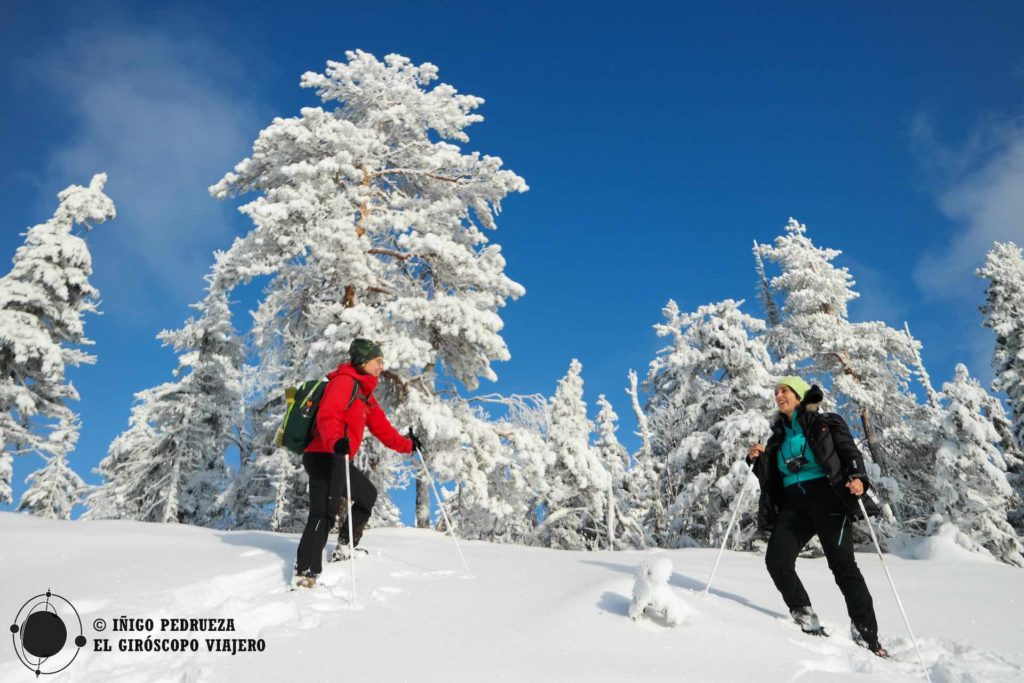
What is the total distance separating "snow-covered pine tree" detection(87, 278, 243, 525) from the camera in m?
20.8

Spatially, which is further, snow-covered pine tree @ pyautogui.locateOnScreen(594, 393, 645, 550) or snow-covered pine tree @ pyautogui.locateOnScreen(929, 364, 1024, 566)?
snow-covered pine tree @ pyautogui.locateOnScreen(594, 393, 645, 550)

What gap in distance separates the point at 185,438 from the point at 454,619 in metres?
19.8

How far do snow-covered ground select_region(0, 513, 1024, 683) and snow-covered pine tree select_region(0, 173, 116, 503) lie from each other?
14600mm

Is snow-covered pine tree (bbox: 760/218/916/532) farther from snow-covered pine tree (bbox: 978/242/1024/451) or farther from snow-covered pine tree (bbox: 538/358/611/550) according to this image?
snow-covered pine tree (bbox: 538/358/611/550)

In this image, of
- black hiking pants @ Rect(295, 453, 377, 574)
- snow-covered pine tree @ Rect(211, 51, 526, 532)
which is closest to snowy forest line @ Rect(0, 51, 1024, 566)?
snow-covered pine tree @ Rect(211, 51, 526, 532)

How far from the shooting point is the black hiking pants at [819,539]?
4688mm

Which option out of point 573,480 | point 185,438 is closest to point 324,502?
point 573,480

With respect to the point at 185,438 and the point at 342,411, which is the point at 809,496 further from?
the point at 185,438

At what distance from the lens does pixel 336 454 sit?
5.53m

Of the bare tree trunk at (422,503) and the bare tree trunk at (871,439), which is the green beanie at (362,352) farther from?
the bare tree trunk at (871,439)

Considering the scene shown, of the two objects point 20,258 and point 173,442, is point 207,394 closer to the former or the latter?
point 173,442

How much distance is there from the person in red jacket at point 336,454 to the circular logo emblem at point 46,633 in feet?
5.02

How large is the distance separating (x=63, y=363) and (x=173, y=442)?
4217 millimetres

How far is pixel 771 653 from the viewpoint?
3797mm
